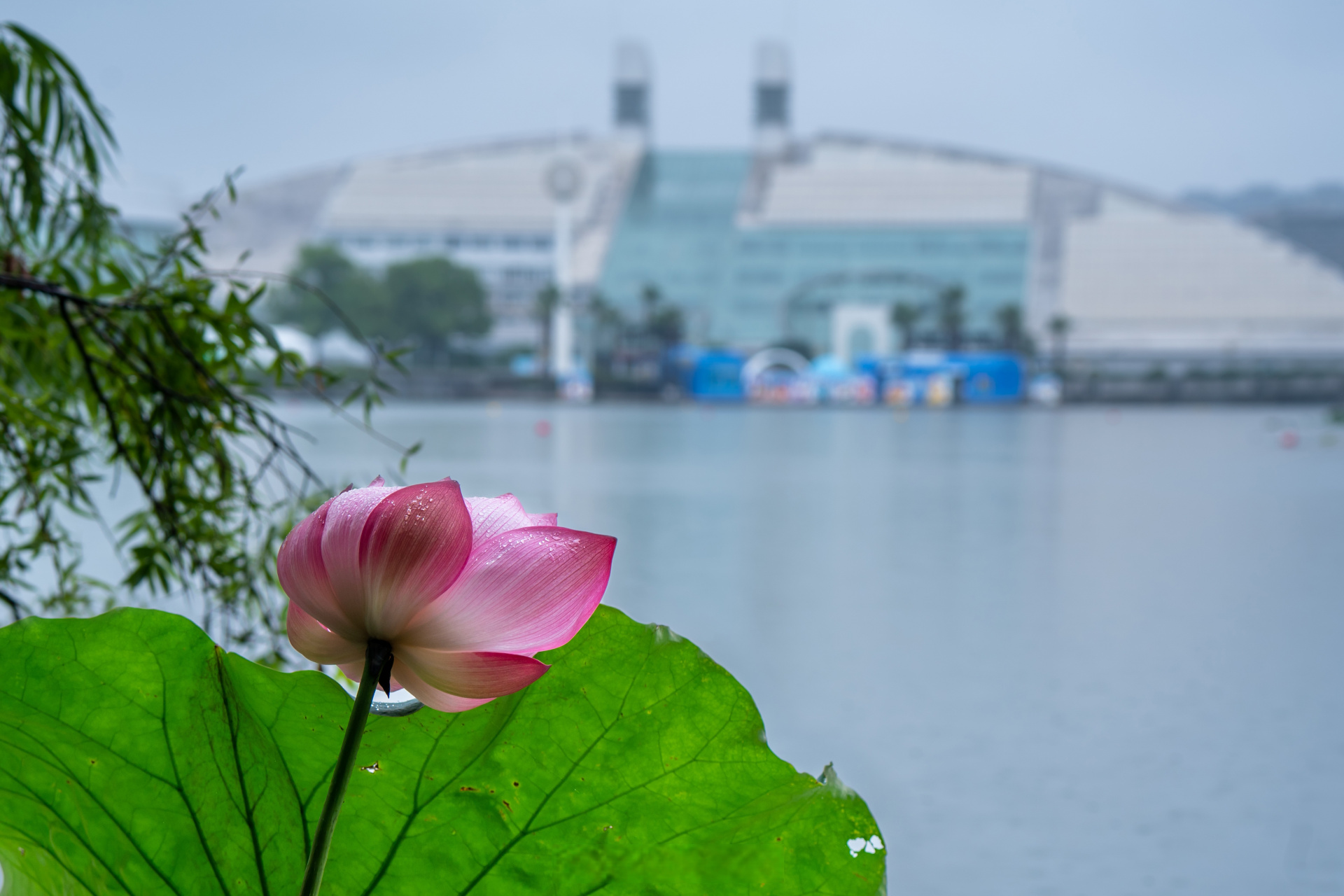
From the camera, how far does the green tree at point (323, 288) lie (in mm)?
42969

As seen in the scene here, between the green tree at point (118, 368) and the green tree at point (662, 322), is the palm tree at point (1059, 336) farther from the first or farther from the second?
the green tree at point (118, 368)

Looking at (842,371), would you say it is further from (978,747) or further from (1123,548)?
(978,747)

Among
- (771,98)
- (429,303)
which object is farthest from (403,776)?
(771,98)

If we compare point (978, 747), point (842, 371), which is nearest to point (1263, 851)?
point (978, 747)

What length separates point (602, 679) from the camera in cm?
33

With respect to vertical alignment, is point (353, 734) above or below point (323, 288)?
above

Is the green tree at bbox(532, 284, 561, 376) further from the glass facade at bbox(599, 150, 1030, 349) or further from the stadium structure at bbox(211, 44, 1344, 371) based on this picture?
the glass facade at bbox(599, 150, 1030, 349)

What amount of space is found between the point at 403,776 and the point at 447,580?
10cm

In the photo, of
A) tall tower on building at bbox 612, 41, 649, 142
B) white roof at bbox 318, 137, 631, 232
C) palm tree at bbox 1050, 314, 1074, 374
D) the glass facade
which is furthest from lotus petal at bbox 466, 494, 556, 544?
tall tower on building at bbox 612, 41, 649, 142

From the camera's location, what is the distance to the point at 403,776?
0.34 meters

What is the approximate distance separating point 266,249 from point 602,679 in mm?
60846

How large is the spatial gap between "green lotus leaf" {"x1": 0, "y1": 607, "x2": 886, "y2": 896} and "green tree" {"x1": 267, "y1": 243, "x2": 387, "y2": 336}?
4373 cm

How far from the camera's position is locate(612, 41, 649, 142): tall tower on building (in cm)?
6975

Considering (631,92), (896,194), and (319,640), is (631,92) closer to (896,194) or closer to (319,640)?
Result: (896,194)
